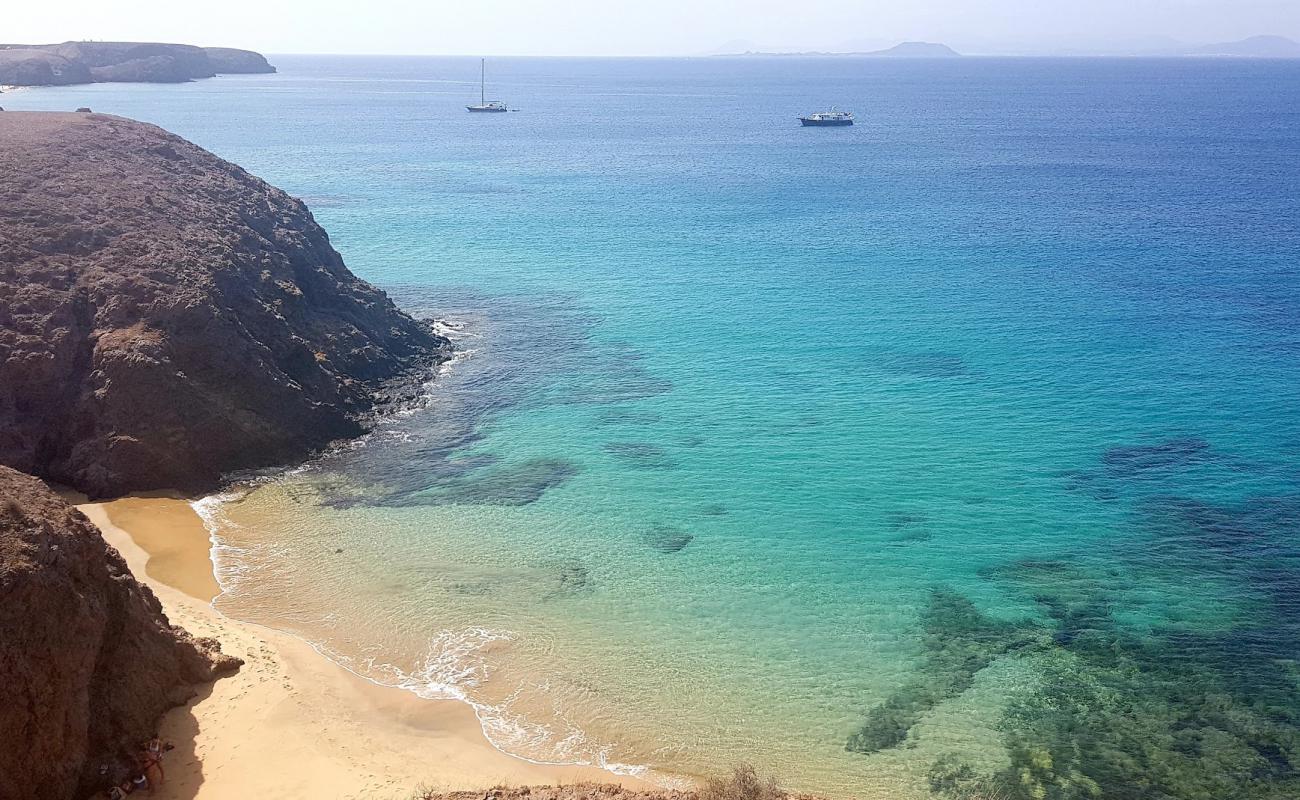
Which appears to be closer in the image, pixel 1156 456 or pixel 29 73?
pixel 1156 456

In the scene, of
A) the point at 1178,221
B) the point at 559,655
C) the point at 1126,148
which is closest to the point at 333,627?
the point at 559,655

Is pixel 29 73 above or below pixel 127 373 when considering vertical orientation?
above

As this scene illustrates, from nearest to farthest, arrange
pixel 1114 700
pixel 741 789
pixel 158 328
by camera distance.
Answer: pixel 741 789 → pixel 1114 700 → pixel 158 328

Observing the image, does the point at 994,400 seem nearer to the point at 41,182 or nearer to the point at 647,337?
the point at 647,337

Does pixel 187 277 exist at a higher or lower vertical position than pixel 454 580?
higher

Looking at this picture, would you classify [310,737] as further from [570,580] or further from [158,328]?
[158,328]

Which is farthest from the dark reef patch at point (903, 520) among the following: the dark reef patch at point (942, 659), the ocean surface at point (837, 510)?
the dark reef patch at point (942, 659)

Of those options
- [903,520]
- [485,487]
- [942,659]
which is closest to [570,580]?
[485,487]
